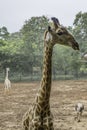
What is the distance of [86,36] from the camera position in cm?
4625

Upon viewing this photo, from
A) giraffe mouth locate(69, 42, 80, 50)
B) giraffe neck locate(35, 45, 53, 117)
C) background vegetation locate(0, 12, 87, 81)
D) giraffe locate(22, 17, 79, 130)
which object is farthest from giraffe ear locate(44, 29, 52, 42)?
background vegetation locate(0, 12, 87, 81)

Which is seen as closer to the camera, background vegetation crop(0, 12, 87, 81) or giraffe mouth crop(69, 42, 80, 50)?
giraffe mouth crop(69, 42, 80, 50)

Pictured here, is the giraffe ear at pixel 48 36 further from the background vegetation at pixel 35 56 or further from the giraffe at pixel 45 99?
the background vegetation at pixel 35 56

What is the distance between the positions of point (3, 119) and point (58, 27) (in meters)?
6.95

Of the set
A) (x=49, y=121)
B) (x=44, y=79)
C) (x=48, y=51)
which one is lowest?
(x=49, y=121)

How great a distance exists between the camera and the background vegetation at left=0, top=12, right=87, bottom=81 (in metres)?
35.7

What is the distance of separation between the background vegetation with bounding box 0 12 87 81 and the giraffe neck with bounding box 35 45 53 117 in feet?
86.4

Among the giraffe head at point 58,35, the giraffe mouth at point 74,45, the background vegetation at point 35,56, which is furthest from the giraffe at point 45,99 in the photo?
the background vegetation at point 35,56

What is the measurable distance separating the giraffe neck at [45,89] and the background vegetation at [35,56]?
26.3 m

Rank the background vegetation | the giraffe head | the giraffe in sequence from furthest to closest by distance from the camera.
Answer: the background vegetation < the giraffe < the giraffe head

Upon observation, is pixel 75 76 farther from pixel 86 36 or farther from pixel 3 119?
pixel 3 119

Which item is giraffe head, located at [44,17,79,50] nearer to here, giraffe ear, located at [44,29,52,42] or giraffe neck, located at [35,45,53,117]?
giraffe ear, located at [44,29,52,42]

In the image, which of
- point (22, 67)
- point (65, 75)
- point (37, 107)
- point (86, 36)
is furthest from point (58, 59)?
point (37, 107)

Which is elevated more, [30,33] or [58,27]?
[30,33]
